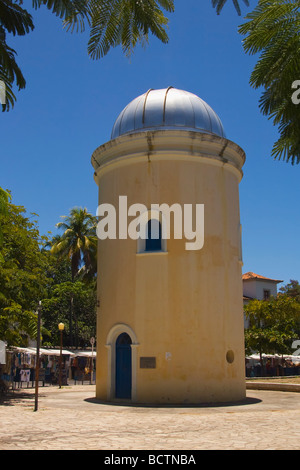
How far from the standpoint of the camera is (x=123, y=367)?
56.7 ft

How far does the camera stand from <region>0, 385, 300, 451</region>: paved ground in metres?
8.97

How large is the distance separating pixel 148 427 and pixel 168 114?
439 inches

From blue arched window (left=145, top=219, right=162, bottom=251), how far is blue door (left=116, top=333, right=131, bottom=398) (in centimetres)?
313

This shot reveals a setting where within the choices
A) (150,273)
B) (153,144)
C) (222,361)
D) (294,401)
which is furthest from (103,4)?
(294,401)

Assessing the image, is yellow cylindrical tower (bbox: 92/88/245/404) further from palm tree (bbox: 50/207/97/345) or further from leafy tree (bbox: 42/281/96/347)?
leafy tree (bbox: 42/281/96/347)

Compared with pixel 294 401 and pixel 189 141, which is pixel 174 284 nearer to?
pixel 189 141

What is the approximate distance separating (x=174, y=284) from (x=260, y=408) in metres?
4.63

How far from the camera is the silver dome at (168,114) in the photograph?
59.8 feet
